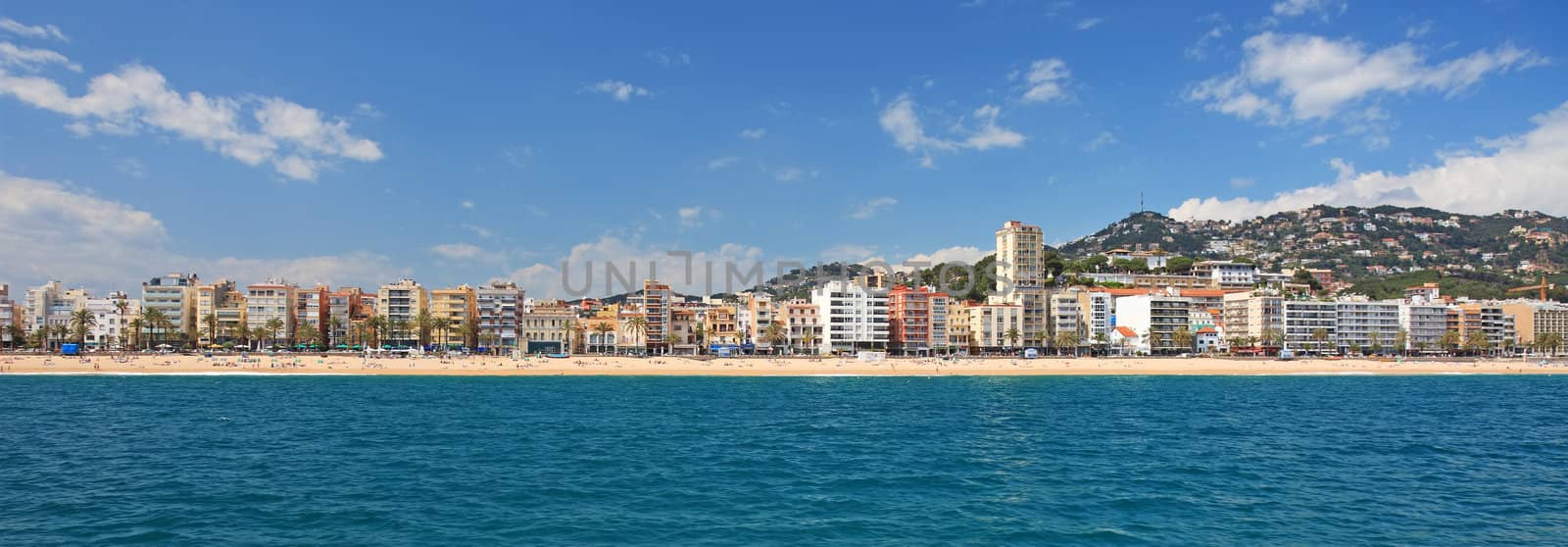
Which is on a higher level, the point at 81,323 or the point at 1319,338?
the point at 81,323

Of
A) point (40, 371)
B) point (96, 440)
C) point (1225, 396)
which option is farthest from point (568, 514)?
point (40, 371)

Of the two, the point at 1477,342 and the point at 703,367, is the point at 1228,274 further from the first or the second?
the point at 703,367

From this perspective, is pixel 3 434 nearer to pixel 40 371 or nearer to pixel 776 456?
pixel 776 456

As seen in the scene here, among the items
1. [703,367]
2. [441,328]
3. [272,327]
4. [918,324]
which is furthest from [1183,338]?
[272,327]

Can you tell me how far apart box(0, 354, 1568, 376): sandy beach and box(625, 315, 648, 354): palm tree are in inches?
589

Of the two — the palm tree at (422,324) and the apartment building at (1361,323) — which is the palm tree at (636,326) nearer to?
the palm tree at (422,324)

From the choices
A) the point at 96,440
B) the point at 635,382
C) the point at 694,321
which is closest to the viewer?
the point at 96,440

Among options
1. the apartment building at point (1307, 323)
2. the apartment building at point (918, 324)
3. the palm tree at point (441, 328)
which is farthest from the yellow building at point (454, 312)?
the apartment building at point (1307, 323)

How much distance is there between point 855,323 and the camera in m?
102

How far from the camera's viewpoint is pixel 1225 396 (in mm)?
51125

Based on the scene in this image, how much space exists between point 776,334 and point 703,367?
22.4 m

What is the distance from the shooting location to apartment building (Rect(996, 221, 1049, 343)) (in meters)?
111

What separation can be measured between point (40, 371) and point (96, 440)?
50.4 metres

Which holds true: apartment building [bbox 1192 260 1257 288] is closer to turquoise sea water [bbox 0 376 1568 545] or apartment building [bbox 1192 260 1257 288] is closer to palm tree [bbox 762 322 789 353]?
palm tree [bbox 762 322 789 353]
